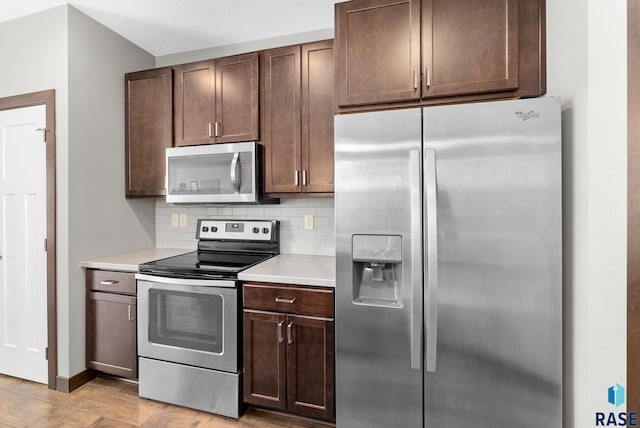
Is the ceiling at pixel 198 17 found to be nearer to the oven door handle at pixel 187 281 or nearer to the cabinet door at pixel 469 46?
the cabinet door at pixel 469 46

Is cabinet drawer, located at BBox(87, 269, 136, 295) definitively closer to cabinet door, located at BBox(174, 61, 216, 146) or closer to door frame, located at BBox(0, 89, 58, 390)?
door frame, located at BBox(0, 89, 58, 390)

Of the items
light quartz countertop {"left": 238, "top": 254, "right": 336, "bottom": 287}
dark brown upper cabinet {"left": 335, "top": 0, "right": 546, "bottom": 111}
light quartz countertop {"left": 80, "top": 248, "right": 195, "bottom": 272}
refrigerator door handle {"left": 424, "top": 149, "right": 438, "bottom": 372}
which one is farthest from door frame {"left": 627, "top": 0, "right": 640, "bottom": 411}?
light quartz countertop {"left": 80, "top": 248, "right": 195, "bottom": 272}

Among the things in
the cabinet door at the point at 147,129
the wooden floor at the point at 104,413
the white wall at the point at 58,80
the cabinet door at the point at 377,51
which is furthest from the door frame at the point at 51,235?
the cabinet door at the point at 377,51

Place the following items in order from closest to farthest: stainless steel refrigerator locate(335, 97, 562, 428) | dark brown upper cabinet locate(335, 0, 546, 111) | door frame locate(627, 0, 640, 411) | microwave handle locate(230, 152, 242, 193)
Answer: door frame locate(627, 0, 640, 411) < stainless steel refrigerator locate(335, 97, 562, 428) < dark brown upper cabinet locate(335, 0, 546, 111) < microwave handle locate(230, 152, 242, 193)

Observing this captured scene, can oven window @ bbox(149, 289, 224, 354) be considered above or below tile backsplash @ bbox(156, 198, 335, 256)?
below

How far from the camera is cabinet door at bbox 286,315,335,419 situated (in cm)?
181

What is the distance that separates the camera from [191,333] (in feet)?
6.81

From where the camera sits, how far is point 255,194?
2324 millimetres

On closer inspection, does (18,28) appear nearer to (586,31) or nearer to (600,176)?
(586,31)

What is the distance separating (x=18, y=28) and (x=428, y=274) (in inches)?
131

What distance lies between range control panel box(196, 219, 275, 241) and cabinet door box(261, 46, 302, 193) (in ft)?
1.32

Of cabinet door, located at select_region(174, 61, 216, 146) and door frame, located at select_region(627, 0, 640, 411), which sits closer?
door frame, located at select_region(627, 0, 640, 411)

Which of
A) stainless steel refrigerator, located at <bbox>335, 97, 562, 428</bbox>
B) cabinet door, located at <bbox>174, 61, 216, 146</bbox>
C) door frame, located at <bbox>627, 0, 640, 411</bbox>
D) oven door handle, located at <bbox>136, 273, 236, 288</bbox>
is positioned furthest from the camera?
cabinet door, located at <bbox>174, 61, 216, 146</bbox>

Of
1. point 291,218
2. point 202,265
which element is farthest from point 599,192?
point 202,265
